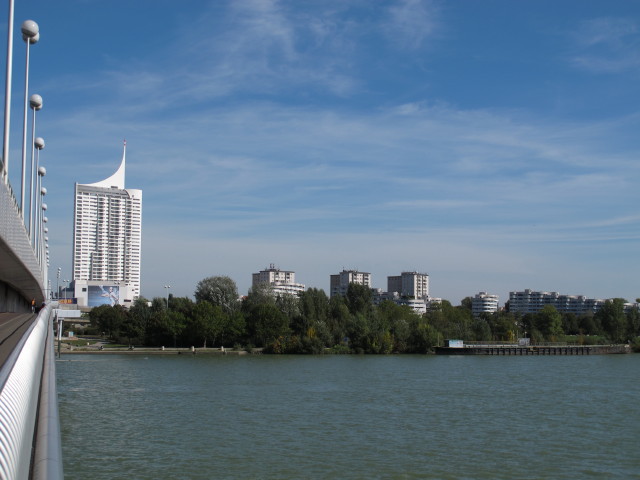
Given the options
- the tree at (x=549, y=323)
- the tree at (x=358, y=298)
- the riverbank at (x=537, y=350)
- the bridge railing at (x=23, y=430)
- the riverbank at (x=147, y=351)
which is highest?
the tree at (x=358, y=298)

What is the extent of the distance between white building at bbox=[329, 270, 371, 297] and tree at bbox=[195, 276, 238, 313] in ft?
328

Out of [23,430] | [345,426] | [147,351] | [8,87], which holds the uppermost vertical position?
[8,87]

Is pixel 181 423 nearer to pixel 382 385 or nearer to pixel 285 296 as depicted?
pixel 382 385

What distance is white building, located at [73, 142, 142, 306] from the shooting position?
5886 inches

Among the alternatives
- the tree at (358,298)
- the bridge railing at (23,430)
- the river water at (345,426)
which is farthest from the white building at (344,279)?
the bridge railing at (23,430)

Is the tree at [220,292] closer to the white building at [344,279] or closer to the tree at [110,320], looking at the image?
the tree at [110,320]

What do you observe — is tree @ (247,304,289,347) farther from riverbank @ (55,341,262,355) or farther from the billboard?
the billboard

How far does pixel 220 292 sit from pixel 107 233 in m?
90.9

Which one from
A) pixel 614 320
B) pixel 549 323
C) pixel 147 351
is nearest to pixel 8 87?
pixel 147 351

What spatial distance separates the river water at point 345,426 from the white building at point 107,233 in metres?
119

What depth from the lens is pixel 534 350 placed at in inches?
2889

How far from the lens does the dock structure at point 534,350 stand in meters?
68.2

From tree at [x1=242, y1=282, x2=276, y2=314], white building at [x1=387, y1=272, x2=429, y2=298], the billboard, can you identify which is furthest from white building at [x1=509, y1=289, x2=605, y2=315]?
tree at [x1=242, y1=282, x2=276, y2=314]

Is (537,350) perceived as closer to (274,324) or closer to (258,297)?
(274,324)
